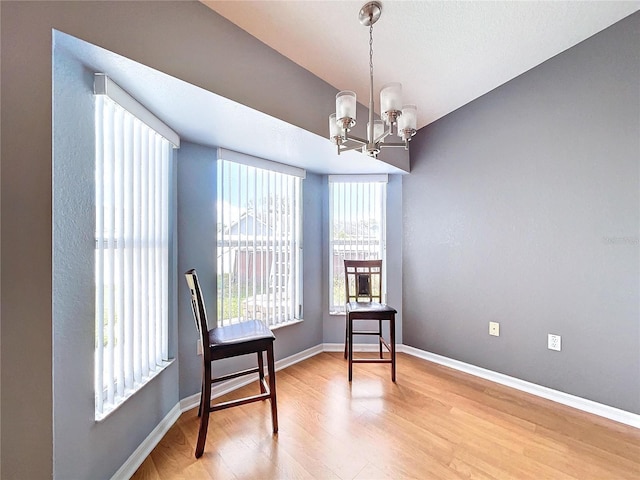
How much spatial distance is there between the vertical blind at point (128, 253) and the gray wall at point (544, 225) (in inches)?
93.8

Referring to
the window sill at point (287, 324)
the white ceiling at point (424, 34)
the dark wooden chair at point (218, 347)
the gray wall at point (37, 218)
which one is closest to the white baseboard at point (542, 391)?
the window sill at point (287, 324)

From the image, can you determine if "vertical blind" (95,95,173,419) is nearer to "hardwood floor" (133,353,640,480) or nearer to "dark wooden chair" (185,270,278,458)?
"dark wooden chair" (185,270,278,458)

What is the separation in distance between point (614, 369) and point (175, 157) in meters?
3.34

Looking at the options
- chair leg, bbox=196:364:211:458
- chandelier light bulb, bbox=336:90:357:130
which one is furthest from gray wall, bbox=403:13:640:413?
chair leg, bbox=196:364:211:458

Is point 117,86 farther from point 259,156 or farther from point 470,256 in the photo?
point 470,256

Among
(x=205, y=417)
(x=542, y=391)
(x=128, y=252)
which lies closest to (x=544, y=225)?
(x=542, y=391)

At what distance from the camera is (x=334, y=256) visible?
3.01 m

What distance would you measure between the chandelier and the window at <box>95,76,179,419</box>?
106 centimetres

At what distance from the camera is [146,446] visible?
4.91 feet

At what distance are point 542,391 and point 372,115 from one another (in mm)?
2433

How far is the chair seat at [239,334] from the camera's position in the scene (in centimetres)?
157

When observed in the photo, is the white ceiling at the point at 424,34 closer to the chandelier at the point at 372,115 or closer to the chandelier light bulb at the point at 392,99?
the chandelier at the point at 372,115

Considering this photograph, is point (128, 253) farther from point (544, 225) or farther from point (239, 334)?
point (544, 225)

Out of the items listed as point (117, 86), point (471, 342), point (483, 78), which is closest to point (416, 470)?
point (471, 342)
